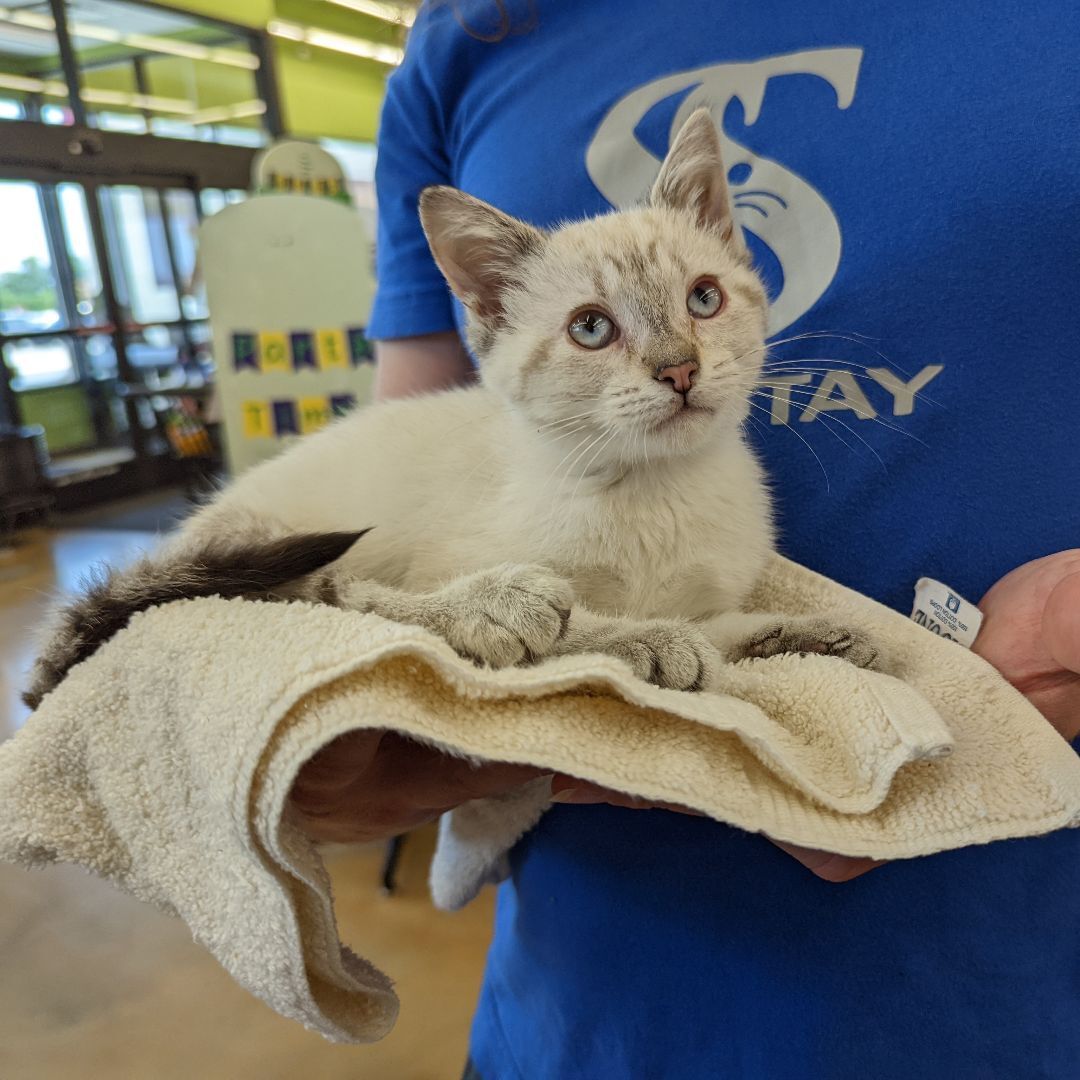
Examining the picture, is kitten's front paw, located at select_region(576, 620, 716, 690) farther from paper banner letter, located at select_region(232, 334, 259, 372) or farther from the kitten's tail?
paper banner letter, located at select_region(232, 334, 259, 372)

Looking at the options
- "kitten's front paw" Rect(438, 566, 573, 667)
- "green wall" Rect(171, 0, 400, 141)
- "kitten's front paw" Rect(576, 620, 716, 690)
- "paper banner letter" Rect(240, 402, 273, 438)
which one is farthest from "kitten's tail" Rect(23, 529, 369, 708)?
"green wall" Rect(171, 0, 400, 141)

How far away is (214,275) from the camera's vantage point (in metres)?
2.06

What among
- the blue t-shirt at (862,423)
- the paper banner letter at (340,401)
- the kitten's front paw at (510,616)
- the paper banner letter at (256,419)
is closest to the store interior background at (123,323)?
the paper banner letter at (256,419)

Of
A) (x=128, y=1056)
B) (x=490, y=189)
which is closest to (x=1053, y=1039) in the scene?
(x=490, y=189)

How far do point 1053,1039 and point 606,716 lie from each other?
1.84 ft

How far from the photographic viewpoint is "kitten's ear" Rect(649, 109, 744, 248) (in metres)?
0.82

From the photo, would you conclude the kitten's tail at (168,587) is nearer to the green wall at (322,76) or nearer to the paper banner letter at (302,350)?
the paper banner letter at (302,350)

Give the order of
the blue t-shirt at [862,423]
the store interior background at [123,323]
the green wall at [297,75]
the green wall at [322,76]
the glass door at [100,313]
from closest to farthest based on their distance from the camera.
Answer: the blue t-shirt at [862,423]
the store interior background at [123,323]
the glass door at [100,313]
the green wall at [297,75]
the green wall at [322,76]

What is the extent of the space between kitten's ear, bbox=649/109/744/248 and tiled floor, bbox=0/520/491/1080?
1098mm

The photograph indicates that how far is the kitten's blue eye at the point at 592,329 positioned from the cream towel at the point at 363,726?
13.9 inches

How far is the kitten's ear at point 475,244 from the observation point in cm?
85

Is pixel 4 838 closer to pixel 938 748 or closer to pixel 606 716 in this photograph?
pixel 606 716

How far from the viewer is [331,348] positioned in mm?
2203

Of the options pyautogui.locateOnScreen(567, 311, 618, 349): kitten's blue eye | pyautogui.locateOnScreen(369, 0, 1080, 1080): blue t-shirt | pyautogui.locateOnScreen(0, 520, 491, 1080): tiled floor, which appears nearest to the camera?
pyautogui.locateOnScreen(369, 0, 1080, 1080): blue t-shirt
